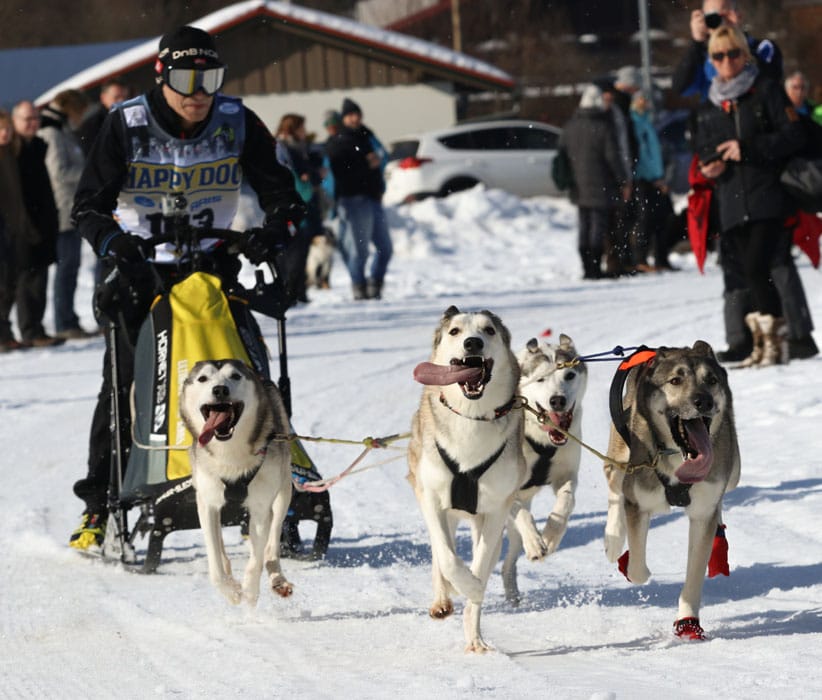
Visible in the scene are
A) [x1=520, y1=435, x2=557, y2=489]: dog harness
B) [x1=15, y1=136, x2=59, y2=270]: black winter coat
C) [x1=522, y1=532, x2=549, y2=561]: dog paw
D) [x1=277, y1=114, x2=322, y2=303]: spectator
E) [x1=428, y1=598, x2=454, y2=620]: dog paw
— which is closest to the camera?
[x1=428, y1=598, x2=454, y2=620]: dog paw

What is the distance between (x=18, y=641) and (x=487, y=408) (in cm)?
158

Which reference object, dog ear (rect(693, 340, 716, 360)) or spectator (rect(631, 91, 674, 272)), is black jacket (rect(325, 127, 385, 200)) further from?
dog ear (rect(693, 340, 716, 360))

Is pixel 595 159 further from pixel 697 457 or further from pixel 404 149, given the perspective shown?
pixel 697 457

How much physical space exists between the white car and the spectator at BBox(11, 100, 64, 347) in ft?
37.8

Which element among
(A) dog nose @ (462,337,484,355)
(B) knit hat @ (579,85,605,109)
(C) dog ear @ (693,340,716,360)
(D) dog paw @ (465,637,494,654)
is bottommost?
(D) dog paw @ (465,637,494,654)

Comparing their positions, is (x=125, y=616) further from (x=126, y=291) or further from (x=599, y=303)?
(x=599, y=303)

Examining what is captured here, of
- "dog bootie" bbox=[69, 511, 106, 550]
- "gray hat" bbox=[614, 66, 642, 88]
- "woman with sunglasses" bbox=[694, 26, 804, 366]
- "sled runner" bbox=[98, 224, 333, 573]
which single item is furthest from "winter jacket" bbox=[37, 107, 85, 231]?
"sled runner" bbox=[98, 224, 333, 573]

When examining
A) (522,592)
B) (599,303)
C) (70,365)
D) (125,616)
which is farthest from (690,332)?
(125,616)

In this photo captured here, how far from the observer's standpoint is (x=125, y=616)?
471 centimetres

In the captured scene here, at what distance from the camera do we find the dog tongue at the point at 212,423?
451 cm

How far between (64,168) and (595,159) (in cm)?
552

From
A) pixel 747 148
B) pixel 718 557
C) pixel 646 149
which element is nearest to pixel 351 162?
pixel 646 149

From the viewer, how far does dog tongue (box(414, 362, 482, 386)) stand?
162 inches

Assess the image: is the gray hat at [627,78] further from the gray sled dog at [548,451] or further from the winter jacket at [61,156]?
the gray sled dog at [548,451]
